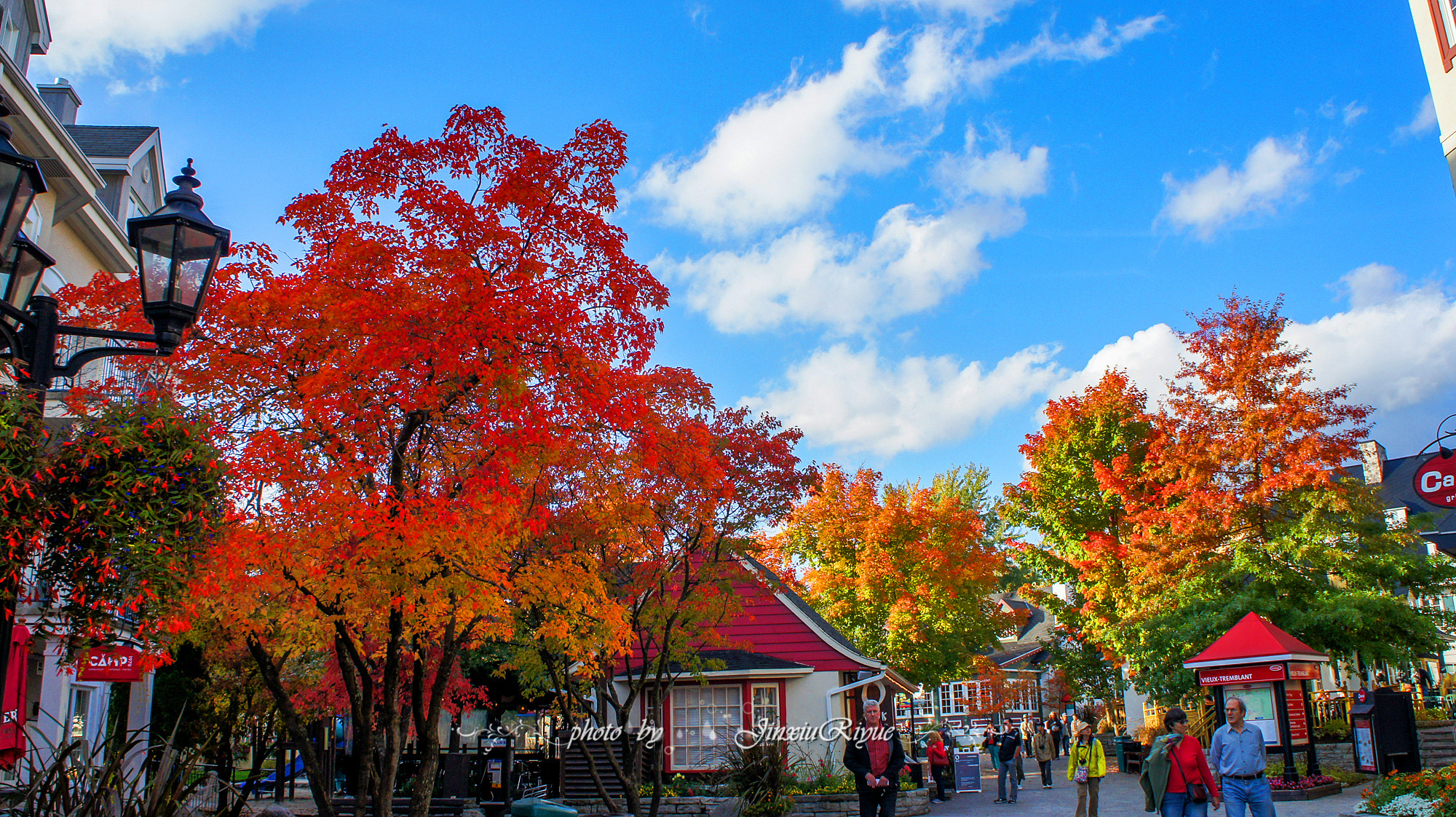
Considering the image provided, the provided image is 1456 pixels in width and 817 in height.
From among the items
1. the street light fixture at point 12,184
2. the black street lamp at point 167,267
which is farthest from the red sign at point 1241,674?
the street light fixture at point 12,184

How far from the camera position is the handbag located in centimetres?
976

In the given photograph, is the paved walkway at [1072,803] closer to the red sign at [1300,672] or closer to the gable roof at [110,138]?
the red sign at [1300,672]

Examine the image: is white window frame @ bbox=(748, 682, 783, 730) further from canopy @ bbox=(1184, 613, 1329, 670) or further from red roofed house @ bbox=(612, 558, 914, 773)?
canopy @ bbox=(1184, 613, 1329, 670)

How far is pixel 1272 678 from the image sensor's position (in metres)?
17.8

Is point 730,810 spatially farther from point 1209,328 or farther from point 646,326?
point 1209,328

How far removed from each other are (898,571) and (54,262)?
30.5 metres

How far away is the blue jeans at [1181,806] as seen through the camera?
9875 mm

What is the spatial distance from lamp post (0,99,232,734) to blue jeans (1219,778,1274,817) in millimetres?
10227

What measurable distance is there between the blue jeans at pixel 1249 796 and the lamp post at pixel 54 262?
1023 cm

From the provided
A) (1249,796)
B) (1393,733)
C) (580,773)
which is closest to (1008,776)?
(1393,733)

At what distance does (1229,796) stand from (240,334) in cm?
1102

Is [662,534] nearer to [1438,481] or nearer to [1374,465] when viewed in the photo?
[1438,481]

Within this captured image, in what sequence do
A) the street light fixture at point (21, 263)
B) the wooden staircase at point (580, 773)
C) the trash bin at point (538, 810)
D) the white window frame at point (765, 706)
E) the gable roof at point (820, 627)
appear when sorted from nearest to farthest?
the street light fixture at point (21, 263)
the trash bin at point (538, 810)
the wooden staircase at point (580, 773)
the white window frame at point (765, 706)
the gable roof at point (820, 627)

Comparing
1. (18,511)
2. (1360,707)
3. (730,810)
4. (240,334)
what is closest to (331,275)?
(240,334)
